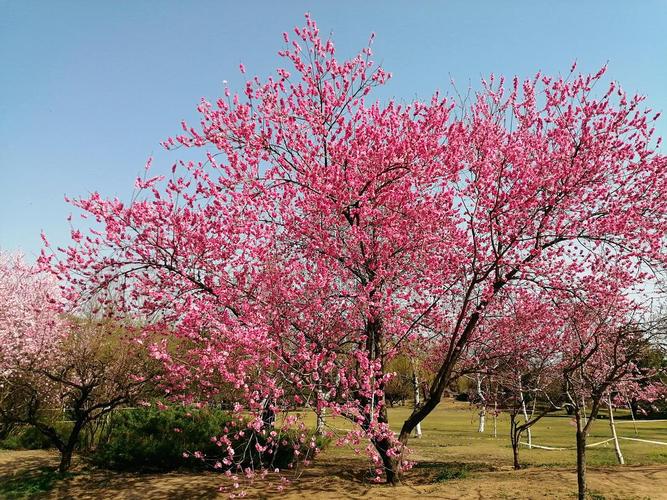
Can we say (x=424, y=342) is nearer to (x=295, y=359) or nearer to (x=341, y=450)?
(x=295, y=359)

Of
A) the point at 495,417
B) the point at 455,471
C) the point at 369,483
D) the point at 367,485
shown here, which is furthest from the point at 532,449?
the point at 367,485

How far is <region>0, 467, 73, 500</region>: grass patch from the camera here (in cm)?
1112

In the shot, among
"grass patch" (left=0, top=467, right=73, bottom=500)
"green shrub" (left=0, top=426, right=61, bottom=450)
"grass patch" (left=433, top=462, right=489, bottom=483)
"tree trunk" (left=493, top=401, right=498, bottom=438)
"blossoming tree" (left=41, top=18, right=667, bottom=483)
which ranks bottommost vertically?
"grass patch" (left=0, top=467, right=73, bottom=500)

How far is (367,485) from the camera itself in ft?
36.9

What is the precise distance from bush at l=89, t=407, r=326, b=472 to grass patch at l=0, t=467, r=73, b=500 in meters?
1.64

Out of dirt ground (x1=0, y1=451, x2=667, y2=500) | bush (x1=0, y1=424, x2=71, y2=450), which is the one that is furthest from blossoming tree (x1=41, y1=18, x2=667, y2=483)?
bush (x1=0, y1=424, x2=71, y2=450)

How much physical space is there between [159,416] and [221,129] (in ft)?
32.3

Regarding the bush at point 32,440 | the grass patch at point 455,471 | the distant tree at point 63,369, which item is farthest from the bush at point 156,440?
the grass patch at point 455,471

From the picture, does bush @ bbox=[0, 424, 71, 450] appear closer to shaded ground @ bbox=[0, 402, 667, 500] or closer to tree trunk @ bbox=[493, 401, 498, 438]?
shaded ground @ bbox=[0, 402, 667, 500]

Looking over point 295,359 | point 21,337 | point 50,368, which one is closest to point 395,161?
point 295,359

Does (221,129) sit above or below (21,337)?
above

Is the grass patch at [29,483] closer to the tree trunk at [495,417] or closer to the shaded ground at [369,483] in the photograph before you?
the shaded ground at [369,483]

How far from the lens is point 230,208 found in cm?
1036

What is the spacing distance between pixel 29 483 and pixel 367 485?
28.3 feet
